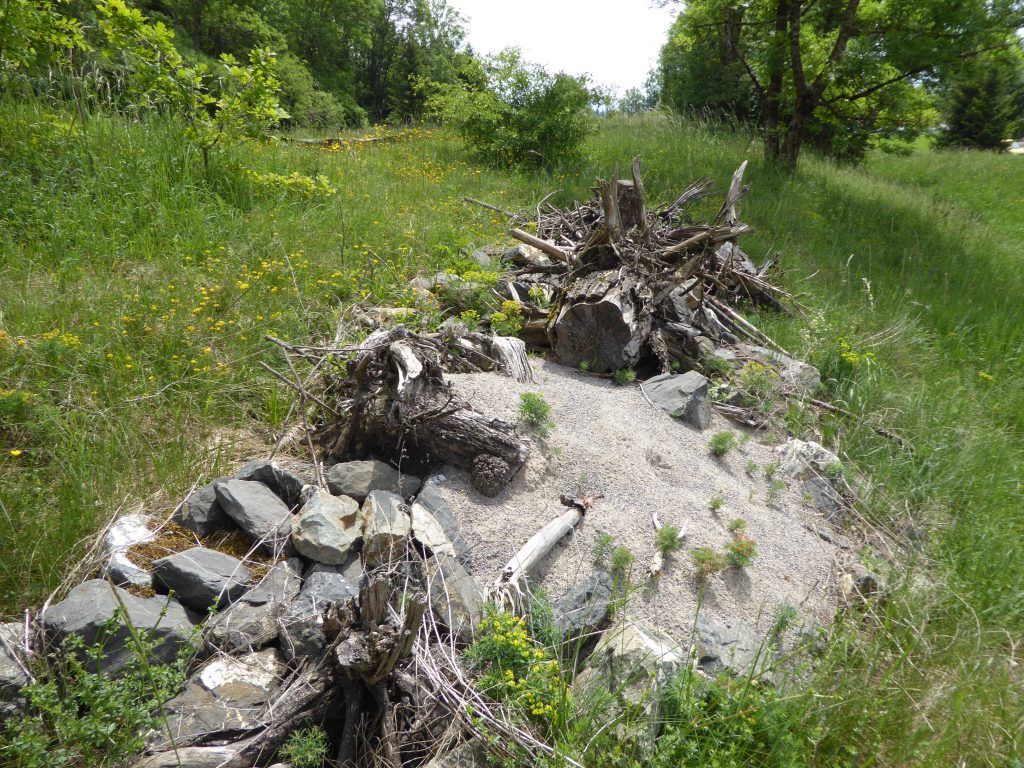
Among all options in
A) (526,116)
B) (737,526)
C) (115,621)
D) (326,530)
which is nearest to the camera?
(115,621)

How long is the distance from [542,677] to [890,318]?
5688mm

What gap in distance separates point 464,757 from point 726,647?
1167 mm

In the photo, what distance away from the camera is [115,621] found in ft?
6.48

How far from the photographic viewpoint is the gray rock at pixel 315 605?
7.31ft

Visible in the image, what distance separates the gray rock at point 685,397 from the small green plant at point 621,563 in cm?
138

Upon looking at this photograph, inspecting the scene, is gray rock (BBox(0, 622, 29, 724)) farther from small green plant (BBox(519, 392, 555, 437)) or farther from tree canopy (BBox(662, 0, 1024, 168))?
tree canopy (BBox(662, 0, 1024, 168))

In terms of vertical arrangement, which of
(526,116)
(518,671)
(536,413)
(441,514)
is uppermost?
(526,116)

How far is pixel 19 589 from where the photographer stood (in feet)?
7.41

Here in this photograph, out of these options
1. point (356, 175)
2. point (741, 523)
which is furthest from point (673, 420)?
point (356, 175)

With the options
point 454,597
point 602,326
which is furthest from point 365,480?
point 602,326

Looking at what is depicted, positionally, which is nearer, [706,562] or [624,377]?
[706,562]

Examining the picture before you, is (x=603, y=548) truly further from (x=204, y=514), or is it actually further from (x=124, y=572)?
(x=124, y=572)

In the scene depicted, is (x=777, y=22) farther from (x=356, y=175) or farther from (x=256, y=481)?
(x=256, y=481)

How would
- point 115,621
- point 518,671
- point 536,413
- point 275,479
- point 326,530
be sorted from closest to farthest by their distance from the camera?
1. point 115,621
2. point 518,671
3. point 326,530
4. point 275,479
5. point 536,413
